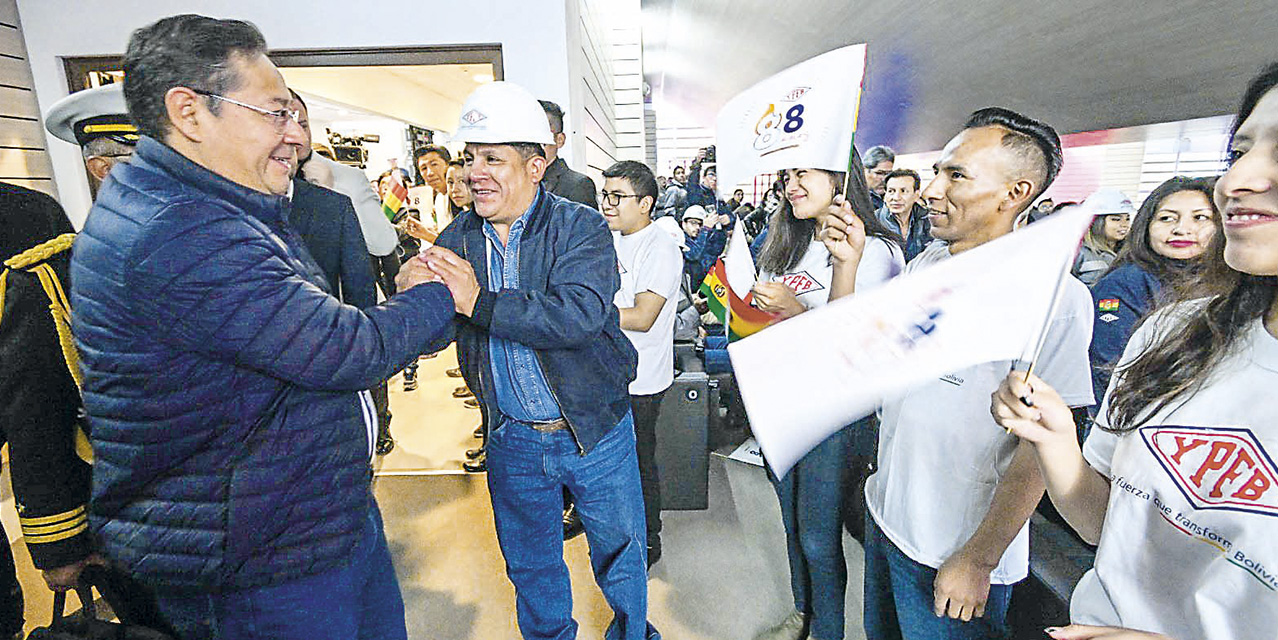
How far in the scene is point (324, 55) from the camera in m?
3.25

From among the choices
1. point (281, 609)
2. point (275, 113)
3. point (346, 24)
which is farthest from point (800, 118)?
point (346, 24)

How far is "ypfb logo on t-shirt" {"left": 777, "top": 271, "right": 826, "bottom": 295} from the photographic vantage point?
1.87m

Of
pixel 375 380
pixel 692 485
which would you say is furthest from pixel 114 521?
pixel 692 485

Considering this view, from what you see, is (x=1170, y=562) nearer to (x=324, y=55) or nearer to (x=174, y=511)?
(x=174, y=511)

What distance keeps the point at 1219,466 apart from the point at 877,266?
1.08 m

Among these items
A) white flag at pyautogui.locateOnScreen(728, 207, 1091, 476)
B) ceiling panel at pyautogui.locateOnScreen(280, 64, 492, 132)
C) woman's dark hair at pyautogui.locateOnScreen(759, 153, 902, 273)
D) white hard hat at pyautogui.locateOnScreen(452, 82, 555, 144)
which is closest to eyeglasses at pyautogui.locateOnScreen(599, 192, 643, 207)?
woman's dark hair at pyautogui.locateOnScreen(759, 153, 902, 273)

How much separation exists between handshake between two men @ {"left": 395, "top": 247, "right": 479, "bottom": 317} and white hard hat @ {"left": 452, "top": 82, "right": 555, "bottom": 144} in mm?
340

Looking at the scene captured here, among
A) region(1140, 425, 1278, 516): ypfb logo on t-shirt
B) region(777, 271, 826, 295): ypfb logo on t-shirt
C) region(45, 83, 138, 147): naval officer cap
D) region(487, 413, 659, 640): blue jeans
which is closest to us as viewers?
region(1140, 425, 1278, 516): ypfb logo on t-shirt

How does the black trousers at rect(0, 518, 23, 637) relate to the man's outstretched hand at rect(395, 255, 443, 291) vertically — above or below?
below

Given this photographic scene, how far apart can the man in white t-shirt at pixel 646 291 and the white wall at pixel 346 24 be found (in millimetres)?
1186

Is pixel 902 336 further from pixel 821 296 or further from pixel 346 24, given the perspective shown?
pixel 346 24

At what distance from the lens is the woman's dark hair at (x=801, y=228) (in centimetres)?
181

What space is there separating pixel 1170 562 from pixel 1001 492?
390mm

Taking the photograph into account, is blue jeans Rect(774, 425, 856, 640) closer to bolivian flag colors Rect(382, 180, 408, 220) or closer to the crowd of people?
the crowd of people
